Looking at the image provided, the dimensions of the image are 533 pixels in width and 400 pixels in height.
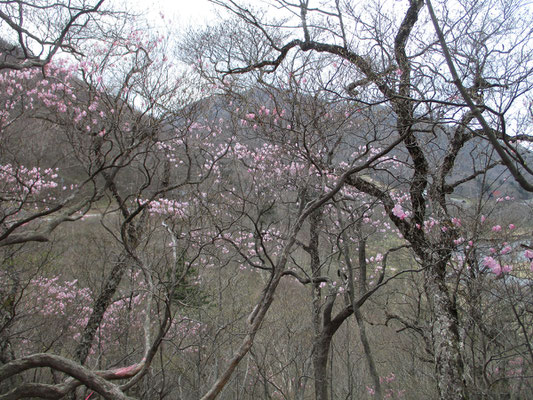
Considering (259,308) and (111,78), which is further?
(111,78)

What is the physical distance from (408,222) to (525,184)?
412 cm

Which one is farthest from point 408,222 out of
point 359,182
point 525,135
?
point 525,135

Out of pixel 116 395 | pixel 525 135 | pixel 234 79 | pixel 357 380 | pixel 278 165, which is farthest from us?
pixel 357 380

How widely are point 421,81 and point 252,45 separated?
3489 millimetres

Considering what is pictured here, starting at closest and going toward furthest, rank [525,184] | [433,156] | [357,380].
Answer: [525,184], [433,156], [357,380]

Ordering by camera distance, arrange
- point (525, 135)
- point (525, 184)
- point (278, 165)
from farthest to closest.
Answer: point (278, 165), point (525, 135), point (525, 184)

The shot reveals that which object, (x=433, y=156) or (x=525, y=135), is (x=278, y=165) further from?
(x=525, y=135)

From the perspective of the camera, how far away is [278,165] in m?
8.30

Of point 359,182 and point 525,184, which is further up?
point 359,182

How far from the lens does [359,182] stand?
235 inches

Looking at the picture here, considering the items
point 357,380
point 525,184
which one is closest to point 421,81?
point 525,184

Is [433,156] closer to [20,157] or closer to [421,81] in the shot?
[421,81]

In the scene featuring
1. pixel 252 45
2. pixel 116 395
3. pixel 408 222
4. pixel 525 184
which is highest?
pixel 252 45

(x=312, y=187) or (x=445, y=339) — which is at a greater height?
(x=312, y=187)
